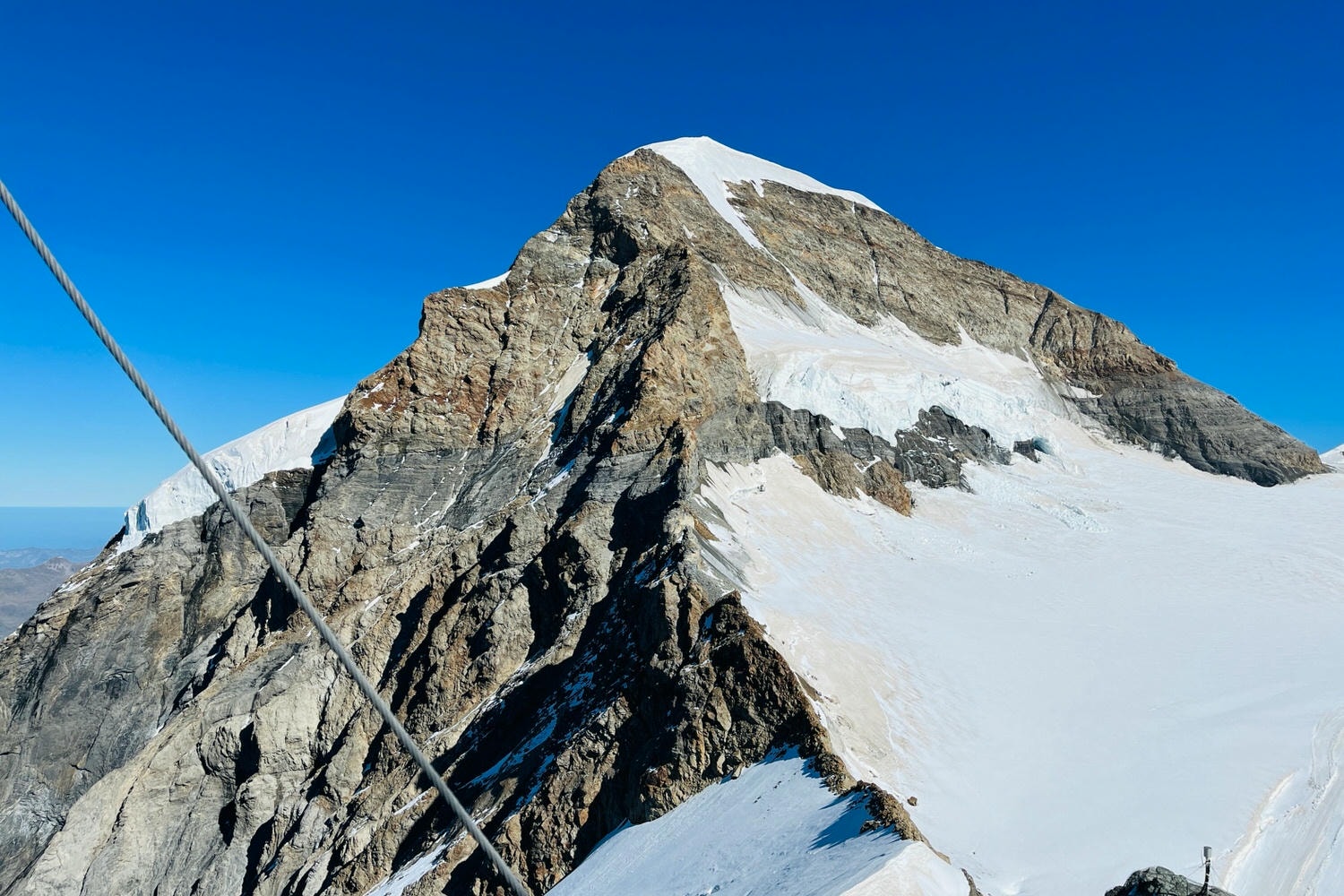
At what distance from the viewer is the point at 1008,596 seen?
3528cm

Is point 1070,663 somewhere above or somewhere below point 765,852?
below

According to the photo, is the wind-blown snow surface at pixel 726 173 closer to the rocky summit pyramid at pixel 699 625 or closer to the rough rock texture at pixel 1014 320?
the rough rock texture at pixel 1014 320

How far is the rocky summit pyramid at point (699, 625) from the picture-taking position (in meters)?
20.3

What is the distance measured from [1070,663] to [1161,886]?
1997 cm

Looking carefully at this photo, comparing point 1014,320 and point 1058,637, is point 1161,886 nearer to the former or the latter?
point 1058,637

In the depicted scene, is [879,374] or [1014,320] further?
[1014,320]

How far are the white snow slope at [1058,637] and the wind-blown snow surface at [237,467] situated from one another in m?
27.0

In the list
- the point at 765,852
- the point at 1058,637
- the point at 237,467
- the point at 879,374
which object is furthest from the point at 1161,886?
the point at 237,467

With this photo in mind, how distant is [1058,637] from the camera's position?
31.7 meters

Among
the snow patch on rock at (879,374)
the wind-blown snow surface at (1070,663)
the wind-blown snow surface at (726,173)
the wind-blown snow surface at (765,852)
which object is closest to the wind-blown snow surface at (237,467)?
the snow patch on rock at (879,374)

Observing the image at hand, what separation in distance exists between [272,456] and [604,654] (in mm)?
33364

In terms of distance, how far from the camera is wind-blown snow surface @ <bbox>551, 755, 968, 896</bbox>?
12836 millimetres

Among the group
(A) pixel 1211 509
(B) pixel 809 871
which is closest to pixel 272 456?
(B) pixel 809 871

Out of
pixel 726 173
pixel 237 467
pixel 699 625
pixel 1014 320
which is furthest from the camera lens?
pixel 726 173
